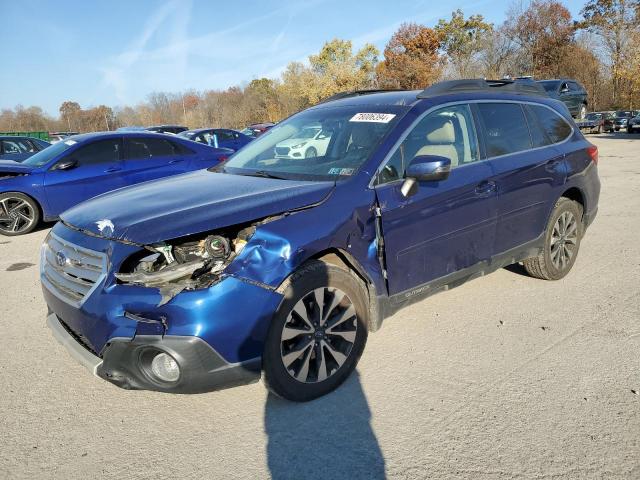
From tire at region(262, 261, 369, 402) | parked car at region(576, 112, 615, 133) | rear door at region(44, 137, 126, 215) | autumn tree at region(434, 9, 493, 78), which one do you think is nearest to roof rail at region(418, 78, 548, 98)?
tire at region(262, 261, 369, 402)

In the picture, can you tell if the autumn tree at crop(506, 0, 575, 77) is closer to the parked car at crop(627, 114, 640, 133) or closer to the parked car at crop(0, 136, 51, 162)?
the parked car at crop(627, 114, 640, 133)

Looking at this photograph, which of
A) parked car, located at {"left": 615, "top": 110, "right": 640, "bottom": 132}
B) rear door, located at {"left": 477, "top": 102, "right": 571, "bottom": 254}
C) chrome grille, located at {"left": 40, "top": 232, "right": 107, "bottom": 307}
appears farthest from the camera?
parked car, located at {"left": 615, "top": 110, "right": 640, "bottom": 132}

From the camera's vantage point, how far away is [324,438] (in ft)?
8.51

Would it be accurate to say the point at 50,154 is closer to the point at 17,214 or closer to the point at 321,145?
the point at 17,214

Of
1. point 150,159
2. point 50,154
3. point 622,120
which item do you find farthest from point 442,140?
point 622,120

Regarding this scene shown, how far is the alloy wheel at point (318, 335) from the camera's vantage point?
9.02 ft

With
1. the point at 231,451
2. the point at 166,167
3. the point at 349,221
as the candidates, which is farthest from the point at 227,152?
the point at 231,451

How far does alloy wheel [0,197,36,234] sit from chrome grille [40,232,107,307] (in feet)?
18.8

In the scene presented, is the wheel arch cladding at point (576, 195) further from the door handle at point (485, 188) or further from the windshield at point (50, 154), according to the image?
the windshield at point (50, 154)

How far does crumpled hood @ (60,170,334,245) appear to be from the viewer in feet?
8.38

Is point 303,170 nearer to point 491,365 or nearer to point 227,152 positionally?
point 491,365

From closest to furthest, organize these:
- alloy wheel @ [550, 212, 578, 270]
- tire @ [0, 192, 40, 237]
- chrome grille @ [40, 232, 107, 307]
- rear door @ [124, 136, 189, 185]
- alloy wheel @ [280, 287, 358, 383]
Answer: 1. chrome grille @ [40, 232, 107, 307]
2. alloy wheel @ [280, 287, 358, 383]
3. alloy wheel @ [550, 212, 578, 270]
4. tire @ [0, 192, 40, 237]
5. rear door @ [124, 136, 189, 185]

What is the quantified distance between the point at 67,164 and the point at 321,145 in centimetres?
591

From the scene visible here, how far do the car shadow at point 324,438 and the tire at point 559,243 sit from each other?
255cm
